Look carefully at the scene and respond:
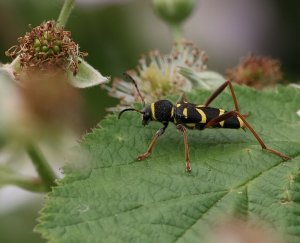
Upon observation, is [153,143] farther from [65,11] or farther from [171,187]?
[65,11]

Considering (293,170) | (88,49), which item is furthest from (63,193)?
(88,49)

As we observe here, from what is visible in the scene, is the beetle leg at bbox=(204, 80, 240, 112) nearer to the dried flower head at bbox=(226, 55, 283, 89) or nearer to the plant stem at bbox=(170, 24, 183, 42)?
the dried flower head at bbox=(226, 55, 283, 89)

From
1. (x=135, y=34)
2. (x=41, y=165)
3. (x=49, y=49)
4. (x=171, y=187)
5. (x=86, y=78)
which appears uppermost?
(x=135, y=34)

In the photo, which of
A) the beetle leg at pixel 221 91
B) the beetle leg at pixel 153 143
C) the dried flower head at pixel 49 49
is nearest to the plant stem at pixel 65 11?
the dried flower head at pixel 49 49

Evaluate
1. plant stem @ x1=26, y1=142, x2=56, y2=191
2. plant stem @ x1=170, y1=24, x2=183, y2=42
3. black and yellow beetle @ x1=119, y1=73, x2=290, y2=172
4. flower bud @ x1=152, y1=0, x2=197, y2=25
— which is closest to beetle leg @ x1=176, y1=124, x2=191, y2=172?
black and yellow beetle @ x1=119, y1=73, x2=290, y2=172

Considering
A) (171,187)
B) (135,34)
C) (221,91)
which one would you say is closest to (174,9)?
(221,91)

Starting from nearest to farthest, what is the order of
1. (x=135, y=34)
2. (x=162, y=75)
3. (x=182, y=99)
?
(x=182, y=99), (x=162, y=75), (x=135, y=34)

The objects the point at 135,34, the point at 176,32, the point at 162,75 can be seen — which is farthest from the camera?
the point at 135,34

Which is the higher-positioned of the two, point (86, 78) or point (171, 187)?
point (86, 78)
